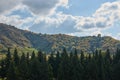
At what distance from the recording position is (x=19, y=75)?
122 m

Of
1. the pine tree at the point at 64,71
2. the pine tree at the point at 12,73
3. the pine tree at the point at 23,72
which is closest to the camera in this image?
the pine tree at the point at 12,73

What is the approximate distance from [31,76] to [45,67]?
7847 millimetres

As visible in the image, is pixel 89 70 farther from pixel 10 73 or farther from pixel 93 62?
→ pixel 10 73

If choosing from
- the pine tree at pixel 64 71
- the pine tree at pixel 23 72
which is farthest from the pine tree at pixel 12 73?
the pine tree at pixel 64 71

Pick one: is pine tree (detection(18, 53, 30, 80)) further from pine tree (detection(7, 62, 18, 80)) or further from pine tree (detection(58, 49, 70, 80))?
pine tree (detection(58, 49, 70, 80))

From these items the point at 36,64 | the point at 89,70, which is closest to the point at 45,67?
the point at 36,64

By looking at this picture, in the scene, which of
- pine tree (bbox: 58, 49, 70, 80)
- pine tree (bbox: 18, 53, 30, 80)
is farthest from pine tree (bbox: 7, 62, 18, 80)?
pine tree (bbox: 58, 49, 70, 80)

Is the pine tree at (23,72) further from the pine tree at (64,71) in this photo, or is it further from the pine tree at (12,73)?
the pine tree at (64,71)

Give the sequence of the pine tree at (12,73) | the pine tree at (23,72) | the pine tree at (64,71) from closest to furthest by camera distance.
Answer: the pine tree at (12,73), the pine tree at (23,72), the pine tree at (64,71)

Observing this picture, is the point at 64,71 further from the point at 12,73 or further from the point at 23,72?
the point at 12,73

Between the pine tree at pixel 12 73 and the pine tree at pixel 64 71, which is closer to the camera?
the pine tree at pixel 12 73

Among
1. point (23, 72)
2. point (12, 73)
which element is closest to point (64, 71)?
point (23, 72)

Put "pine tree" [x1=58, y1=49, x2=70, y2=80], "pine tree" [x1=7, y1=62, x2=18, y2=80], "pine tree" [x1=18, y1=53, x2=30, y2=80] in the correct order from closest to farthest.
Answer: "pine tree" [x1=7, y1=62, x2=18, y2=80]
"pine tree" [x1=18, y1=53, x2=30, y2=80]
"pine tree" [x1=58, y1=49, x2=70, y2=80]

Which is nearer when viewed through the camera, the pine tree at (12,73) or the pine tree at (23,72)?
the pine tree at (12,73)
